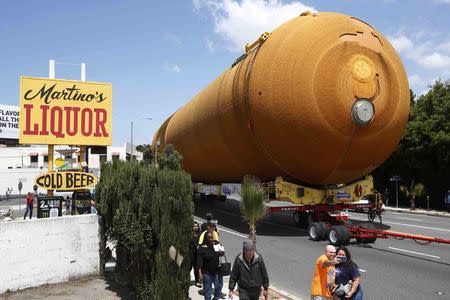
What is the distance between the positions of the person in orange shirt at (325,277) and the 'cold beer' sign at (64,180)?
716 cm

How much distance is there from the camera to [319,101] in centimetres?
1277

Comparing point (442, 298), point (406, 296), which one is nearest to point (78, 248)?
point (406, 296)

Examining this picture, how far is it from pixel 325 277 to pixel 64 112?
8.06 m

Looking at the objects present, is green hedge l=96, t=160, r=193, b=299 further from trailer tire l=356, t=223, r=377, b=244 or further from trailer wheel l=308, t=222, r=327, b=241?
trailer tire l=356, t=223, r=377, b=244

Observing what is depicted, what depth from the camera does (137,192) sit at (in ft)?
23.9

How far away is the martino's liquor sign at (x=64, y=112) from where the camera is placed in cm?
1073

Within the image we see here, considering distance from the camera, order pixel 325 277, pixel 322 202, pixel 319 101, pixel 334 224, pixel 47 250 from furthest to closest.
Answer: pixel 322 202 → pixel 334 224 → pixel 319 101 → pixel 47 250 → pixel 325 277

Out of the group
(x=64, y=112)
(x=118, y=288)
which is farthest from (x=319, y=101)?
(x=118, y=288)

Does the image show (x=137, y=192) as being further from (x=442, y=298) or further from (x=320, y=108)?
(x=320, y=108)

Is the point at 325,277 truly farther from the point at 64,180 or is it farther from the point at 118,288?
the point at 64,180

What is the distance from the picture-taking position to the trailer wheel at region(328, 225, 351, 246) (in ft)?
41.0

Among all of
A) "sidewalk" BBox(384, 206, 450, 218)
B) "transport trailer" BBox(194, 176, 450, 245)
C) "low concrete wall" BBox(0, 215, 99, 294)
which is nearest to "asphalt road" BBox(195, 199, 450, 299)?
"transport trailer" BBox(194, 176, 450, 245)

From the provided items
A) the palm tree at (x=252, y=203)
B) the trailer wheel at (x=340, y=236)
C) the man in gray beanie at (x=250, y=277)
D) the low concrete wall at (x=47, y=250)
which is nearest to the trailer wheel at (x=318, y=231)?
the trailer wheel at (x=340, y=236)

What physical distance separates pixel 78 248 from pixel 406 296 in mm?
6328
